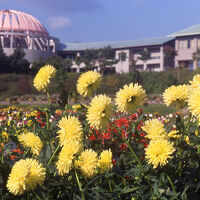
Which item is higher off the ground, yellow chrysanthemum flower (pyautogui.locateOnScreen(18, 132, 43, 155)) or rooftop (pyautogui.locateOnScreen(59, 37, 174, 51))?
rooftop (pyautogui.locateOnScreen(59, 37, 174, 51))

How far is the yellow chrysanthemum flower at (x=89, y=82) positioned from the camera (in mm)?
1418

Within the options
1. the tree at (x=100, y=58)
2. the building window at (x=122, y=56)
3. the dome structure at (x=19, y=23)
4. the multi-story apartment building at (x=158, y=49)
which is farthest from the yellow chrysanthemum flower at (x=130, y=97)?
the dome structure at (x=19, y=23)

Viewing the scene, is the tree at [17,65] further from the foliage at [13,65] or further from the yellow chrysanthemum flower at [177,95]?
the yellow chrysanthemum flower at [177,95]

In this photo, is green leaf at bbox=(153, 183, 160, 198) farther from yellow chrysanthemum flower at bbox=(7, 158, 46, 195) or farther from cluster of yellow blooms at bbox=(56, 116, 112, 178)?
yellow chrysanthemum flower at bbox=(7, 158, 46, 195)

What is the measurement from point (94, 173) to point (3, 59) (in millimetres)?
30969

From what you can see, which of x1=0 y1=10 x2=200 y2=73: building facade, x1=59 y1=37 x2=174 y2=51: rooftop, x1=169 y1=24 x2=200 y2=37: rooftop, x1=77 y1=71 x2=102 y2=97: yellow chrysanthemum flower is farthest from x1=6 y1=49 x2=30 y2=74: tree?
x1=77 y1=71 x2=102 y2=97: yellow chrysanthemum flower

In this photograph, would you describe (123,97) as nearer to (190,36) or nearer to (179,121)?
(179,121)

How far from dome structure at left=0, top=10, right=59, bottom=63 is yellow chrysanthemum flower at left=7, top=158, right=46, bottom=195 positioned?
43.4 m

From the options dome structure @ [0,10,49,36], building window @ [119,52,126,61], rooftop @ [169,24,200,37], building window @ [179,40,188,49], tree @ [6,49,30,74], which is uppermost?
dome structure @ [0,10,49,36]

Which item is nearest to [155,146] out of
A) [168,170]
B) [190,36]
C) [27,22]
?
[168,170]

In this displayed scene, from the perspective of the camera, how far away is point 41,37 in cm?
4644

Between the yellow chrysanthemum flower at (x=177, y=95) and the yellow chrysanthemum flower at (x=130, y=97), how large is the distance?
0.39 ft

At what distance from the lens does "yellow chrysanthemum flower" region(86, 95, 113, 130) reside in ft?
3.66

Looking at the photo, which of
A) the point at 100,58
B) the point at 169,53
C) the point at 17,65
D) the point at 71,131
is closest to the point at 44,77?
the point at 71,131
